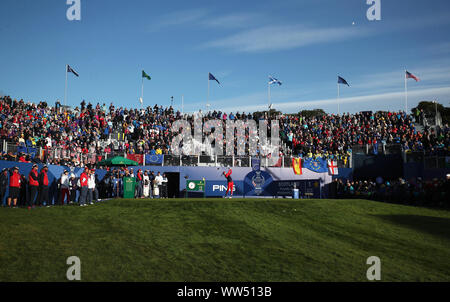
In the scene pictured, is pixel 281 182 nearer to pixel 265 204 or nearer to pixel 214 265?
pixel 265 204

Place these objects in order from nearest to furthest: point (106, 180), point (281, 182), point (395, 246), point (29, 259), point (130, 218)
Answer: point (29, 259) → point (395, 246) → point (130, 218) → point (106, 180) → point (281, 182)

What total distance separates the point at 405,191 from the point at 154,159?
2100cm

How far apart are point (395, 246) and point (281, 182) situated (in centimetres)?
2026

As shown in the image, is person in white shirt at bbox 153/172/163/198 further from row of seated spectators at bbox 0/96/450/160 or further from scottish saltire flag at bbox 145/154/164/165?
row of seated spectators at bbox 0/96/450/160

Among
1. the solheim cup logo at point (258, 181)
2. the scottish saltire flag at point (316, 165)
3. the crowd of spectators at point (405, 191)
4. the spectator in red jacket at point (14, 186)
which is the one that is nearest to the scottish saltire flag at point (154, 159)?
the solheim cup logo at point (258, 181)

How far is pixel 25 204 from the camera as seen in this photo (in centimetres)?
2109

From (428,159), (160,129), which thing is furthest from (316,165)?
(160,129)

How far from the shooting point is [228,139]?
39.7 m

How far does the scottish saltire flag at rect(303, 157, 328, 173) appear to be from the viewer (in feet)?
129

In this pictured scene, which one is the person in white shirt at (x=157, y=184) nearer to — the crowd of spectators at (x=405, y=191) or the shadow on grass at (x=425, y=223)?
the crowd of spectators at (x=405, y=191)

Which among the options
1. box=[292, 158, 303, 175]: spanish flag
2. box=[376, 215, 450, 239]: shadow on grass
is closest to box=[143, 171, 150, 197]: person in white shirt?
box=[292, 158, 303, 175]: spanish flag

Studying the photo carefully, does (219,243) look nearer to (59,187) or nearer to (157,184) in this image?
(59,187)

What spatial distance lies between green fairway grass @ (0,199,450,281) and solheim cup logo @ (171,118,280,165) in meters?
18.6
